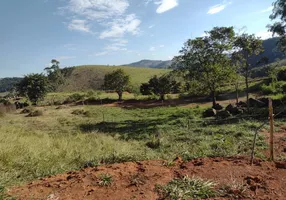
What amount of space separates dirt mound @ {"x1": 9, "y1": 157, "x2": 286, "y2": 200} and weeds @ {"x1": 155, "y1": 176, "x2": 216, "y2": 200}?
5.0 inches

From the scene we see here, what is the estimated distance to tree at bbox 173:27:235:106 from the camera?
18.1 metres

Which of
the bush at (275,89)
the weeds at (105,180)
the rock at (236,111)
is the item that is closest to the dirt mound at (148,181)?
the weeds at (105,180)

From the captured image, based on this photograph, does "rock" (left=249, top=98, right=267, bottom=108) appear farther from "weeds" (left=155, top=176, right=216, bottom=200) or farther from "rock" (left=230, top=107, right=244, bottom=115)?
"weeds" (left=155, top=176, right=216, bottom=200)

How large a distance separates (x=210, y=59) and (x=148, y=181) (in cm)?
1679

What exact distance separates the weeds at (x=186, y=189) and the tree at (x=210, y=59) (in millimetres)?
15194

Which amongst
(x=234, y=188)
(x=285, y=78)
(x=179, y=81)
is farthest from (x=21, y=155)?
(x=179, y=81)

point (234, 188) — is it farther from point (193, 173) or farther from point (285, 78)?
point (285, 78)

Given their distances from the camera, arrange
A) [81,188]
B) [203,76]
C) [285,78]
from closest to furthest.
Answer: [81,188] → [203,76] → [285,78]

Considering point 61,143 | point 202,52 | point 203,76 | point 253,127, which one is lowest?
point 253,127

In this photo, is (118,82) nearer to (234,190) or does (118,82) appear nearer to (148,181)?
(148,181)

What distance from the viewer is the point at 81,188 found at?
12.4ft

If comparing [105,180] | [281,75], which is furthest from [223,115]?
[281,75]

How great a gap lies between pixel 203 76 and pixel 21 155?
15675 millimetres

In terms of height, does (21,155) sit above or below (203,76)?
below
